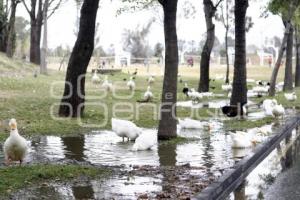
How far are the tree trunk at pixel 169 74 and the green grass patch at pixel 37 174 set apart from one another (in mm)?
3950

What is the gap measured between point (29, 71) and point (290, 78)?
16398 mm

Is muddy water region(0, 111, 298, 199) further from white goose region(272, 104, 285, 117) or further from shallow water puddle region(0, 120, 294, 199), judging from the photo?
white goose region(272, 104, 285, 117)

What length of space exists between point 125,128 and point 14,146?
166 inches

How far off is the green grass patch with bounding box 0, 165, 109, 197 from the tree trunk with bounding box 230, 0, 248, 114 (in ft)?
37.5

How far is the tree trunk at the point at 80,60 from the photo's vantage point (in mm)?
16781

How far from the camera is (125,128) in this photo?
13.2m

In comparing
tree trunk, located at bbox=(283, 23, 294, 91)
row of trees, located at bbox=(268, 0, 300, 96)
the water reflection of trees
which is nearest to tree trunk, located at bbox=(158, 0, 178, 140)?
the water reflection of trees

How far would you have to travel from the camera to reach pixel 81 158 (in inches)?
438

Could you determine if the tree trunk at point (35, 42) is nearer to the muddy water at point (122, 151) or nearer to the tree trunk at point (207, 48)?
the tree trunk at point (207, 48)

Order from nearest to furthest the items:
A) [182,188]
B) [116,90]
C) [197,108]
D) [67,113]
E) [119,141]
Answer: [182,188]
[119,141]
[67,113]
[197,108]
[116,90]

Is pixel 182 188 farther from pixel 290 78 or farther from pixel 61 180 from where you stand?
pixel 290 78

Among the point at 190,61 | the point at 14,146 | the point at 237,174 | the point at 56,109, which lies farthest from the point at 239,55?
the point at 190,61

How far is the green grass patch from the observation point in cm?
830

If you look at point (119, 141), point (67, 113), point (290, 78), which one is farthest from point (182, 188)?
point (290, 78)
